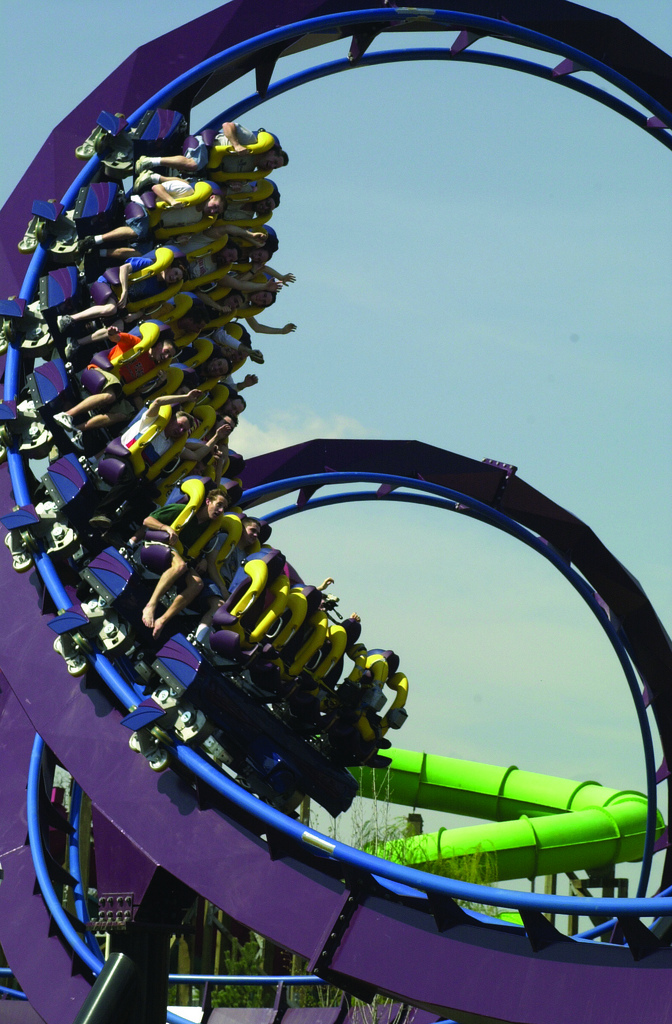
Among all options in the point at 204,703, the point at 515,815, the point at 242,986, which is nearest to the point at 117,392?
the point at 204,703

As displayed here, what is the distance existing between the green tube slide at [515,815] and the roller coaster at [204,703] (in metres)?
5.34

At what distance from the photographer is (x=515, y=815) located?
616 inches

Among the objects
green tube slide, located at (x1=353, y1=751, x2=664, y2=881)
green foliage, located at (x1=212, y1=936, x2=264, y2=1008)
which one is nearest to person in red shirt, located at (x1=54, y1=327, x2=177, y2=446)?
green foliage, located at (x1=212, y1=936, x2=264, y2=1008)

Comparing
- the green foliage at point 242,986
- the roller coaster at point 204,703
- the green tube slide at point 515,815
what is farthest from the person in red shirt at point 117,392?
the green tube slide at point 515,815

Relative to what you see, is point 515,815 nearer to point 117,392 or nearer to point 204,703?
point 204,703

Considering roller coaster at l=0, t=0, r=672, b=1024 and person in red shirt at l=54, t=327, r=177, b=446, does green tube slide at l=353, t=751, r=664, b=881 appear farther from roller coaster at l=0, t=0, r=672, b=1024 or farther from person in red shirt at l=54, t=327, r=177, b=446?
person in red shirt at l=54, t=327, r=177, b=446

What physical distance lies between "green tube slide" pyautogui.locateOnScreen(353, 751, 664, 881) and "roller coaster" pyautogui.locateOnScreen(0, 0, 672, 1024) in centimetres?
534

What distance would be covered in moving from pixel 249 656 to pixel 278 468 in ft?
16.7

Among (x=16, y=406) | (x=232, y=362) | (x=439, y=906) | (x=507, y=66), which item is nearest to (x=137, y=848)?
(x=439, y=906)

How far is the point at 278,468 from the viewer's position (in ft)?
41.3

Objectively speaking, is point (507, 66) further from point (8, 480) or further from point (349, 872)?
point (349, 872)

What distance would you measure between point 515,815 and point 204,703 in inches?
364

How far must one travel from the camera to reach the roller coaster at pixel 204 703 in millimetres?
6215

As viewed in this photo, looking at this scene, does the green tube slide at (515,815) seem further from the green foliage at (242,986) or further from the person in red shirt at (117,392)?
the person in red shirt at (117,392)
